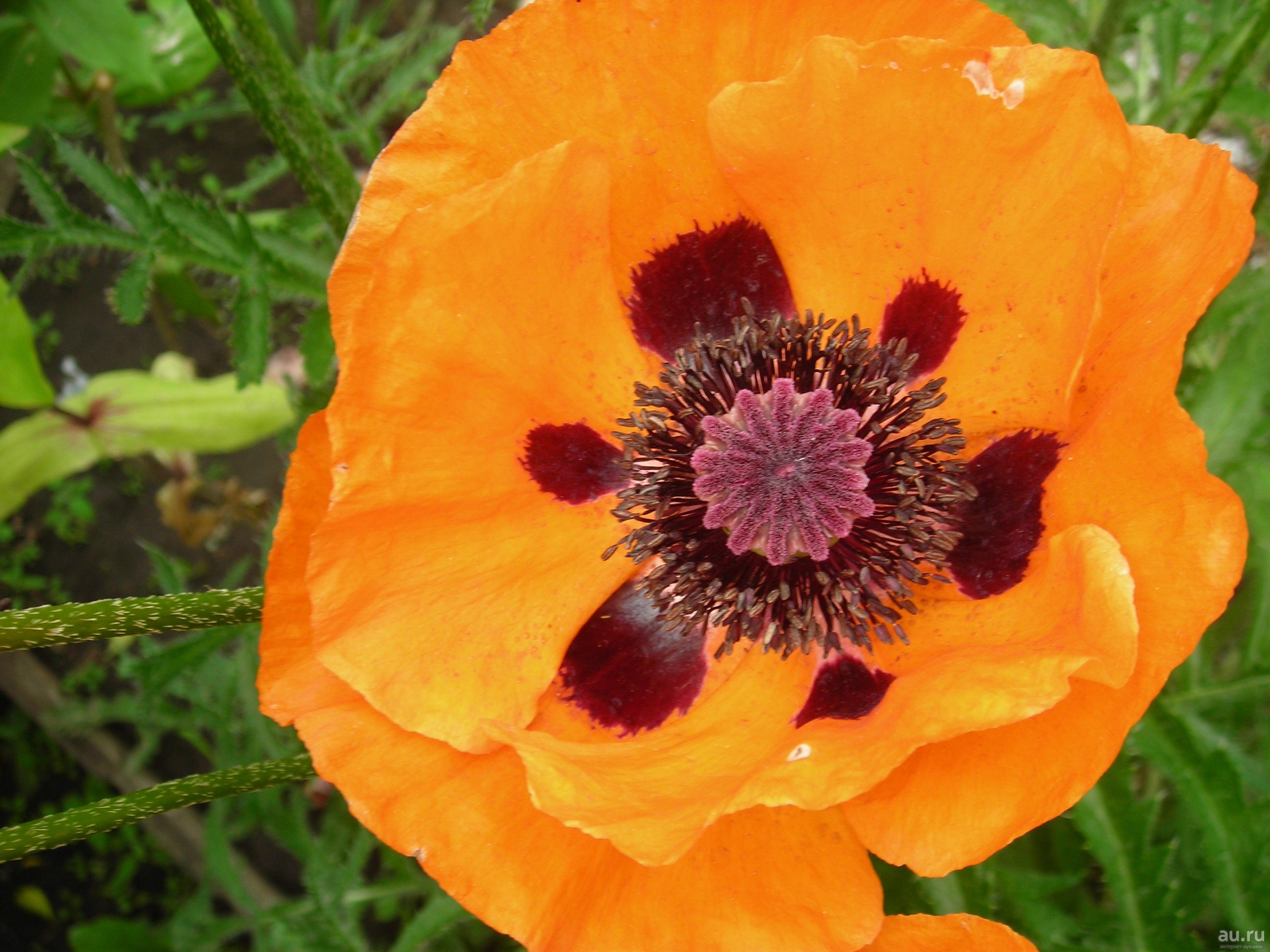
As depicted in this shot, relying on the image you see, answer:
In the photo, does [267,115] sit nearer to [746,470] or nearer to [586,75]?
[586,75]

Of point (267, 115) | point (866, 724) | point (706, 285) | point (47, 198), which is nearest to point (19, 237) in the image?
point (47, 198)

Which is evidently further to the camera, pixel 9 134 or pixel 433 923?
pixel 9 134

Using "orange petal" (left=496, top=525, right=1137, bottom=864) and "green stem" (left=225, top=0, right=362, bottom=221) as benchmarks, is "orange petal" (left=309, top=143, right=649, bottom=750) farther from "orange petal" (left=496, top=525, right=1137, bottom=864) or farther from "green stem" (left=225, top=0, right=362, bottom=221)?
"green stem" (left=225, top=0, right=362, bottom=221)

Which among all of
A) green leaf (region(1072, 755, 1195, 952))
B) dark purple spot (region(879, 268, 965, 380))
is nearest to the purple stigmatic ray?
dark purple spot (region(879, 268, 965, 380))

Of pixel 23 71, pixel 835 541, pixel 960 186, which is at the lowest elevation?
pixel 835 541

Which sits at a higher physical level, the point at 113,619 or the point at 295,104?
the point at 295,104

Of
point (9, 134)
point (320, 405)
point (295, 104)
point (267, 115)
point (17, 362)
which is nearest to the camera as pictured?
point (267, 115)

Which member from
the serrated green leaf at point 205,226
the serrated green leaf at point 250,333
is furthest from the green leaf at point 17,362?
the serrated green leaf at point 250,333
